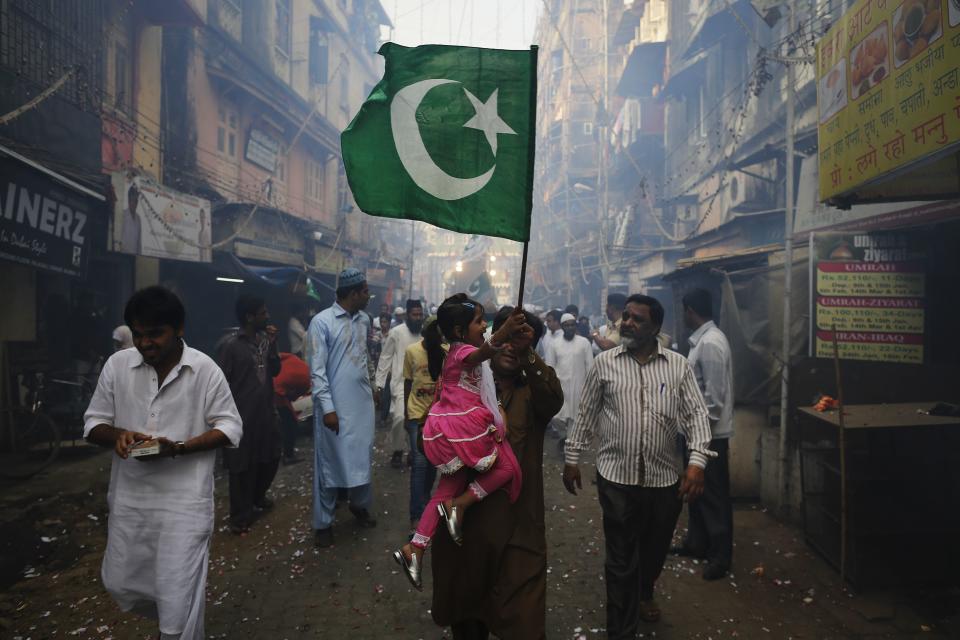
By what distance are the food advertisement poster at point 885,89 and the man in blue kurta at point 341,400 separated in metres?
4.08

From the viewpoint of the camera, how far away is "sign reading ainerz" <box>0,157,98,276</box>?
6.95 m

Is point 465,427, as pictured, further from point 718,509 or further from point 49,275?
point 49,275

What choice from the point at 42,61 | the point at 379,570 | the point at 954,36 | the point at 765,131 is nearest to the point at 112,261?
the point at 42,61

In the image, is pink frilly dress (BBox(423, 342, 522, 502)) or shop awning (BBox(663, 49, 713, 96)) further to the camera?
shop awning (BBox(663, 49, 713, 96))

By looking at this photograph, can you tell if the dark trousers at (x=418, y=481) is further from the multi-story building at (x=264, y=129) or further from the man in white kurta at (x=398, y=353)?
the multi-story building at (x=264, y=129)

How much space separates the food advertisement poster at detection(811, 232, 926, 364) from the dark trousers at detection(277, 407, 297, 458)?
673 cm

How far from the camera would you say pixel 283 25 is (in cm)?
2119

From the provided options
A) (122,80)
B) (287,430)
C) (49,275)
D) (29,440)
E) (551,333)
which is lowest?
(29,440)

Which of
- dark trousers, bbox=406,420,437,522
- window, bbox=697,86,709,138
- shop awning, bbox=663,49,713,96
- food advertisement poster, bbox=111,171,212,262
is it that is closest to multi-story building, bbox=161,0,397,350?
food advertisement poster, bbox=111,171,212,262

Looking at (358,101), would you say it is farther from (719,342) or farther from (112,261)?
(719,342)

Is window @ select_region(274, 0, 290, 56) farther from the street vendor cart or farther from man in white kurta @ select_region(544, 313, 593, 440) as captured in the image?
the street vendor cart

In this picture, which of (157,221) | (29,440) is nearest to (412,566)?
(29,440)

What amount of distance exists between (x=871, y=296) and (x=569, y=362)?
435cm

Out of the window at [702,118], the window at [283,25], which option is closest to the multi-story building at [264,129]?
the window at [283,25]
